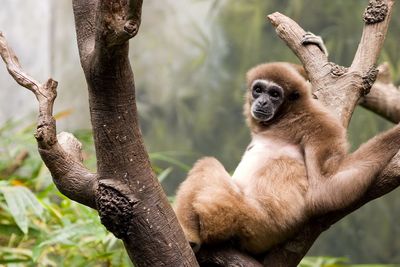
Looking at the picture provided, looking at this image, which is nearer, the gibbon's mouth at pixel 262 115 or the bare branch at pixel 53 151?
the bare branch at pixel 53 151

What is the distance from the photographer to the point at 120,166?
A: 2709mm

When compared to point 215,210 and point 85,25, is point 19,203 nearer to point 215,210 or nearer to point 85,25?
point 215,210

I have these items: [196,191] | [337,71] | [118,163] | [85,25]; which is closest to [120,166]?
[118,163]

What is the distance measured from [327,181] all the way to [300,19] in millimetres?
5193

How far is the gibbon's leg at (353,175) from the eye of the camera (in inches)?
114

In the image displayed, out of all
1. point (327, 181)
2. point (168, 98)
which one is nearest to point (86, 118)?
point (168, 98)

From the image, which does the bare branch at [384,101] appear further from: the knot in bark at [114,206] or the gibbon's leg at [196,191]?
the knot in bark at [114,206]

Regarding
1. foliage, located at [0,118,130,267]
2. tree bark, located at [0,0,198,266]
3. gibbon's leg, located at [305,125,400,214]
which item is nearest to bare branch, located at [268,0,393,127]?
gibbon's leg, located at [305,125,400,214]

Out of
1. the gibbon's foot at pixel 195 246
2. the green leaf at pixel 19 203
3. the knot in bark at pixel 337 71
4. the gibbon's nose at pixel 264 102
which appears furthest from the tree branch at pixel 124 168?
the green leaf at pixel 19 203

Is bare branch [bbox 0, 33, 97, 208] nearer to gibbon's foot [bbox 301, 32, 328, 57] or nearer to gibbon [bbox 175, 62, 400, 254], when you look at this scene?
gibbon [bbox 175, 62, 400, 254]

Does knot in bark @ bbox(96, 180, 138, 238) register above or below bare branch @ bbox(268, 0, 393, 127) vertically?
below

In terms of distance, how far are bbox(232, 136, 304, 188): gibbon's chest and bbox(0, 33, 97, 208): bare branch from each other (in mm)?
926

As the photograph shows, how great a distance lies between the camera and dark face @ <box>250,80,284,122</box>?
12.6 ft

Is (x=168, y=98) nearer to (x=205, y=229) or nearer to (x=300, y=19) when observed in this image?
(x=300, y=19)
